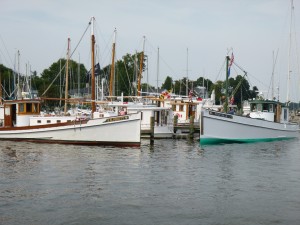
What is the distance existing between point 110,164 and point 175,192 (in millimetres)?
6846

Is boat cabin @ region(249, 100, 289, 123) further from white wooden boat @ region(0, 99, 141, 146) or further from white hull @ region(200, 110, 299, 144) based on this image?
white wooden boat @ region(0, 99, 141, 146)

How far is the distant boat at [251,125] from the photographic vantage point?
35.3 m

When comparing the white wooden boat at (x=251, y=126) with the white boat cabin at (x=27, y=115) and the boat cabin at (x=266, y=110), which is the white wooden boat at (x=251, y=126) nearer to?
the boat cabin at (x=266, y=110)

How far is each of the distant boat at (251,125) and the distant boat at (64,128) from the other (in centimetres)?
699

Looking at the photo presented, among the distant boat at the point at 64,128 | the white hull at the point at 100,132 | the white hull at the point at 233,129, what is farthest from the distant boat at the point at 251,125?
the distant boat at the point at 64,128

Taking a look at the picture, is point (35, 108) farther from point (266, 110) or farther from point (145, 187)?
point (266, 110)

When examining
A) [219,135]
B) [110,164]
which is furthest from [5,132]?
[219,135]

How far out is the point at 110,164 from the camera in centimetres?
2295

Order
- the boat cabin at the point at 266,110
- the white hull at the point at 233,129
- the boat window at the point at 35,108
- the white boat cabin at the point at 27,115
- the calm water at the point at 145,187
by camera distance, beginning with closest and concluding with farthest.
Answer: the calm water at the point at 145,187
the white boat cabin at the point at 27,115
the boat window at the point at 35,108
the white hull at the point at 233,129
the boat cabin at the point at 266,110

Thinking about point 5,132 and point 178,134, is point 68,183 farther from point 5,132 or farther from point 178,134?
point 178,134

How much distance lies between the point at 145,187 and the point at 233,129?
20.2m

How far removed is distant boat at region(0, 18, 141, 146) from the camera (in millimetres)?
30875

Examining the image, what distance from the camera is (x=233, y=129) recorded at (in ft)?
120

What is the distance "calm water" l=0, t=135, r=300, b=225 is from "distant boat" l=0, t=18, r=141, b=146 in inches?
93.9
